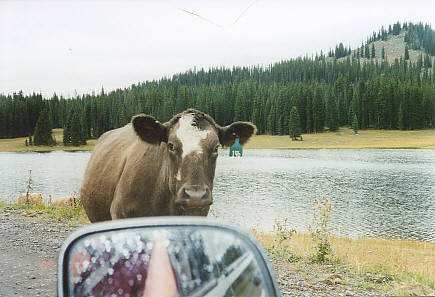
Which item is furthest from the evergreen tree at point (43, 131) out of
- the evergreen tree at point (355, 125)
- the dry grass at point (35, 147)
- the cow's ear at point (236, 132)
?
the evergreen tree at point (355, 125)

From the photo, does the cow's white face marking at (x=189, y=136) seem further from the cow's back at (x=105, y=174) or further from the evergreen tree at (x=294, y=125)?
the evergreen tree at (x=294, y=125)

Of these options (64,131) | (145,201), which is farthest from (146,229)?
(64,131)

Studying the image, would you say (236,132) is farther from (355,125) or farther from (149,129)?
(355,125)

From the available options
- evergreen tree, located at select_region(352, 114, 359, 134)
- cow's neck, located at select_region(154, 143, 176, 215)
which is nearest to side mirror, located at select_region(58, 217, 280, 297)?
cow's neck, located at select_region(154, 143, 176, 215)

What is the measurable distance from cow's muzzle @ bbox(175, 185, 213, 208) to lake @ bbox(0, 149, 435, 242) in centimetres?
1122

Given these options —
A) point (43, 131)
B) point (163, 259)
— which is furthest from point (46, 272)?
point (43, 131)

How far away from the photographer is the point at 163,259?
1.33m

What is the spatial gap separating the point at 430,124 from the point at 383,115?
831 centimetres

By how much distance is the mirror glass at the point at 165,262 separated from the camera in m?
1.29

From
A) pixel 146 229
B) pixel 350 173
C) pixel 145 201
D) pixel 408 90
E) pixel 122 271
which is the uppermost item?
pixel 408 90

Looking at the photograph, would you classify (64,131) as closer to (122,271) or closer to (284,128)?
(284,128)

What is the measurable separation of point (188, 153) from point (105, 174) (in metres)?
2.23

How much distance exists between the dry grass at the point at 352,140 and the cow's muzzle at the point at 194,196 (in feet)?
172

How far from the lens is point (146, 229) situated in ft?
4.20
